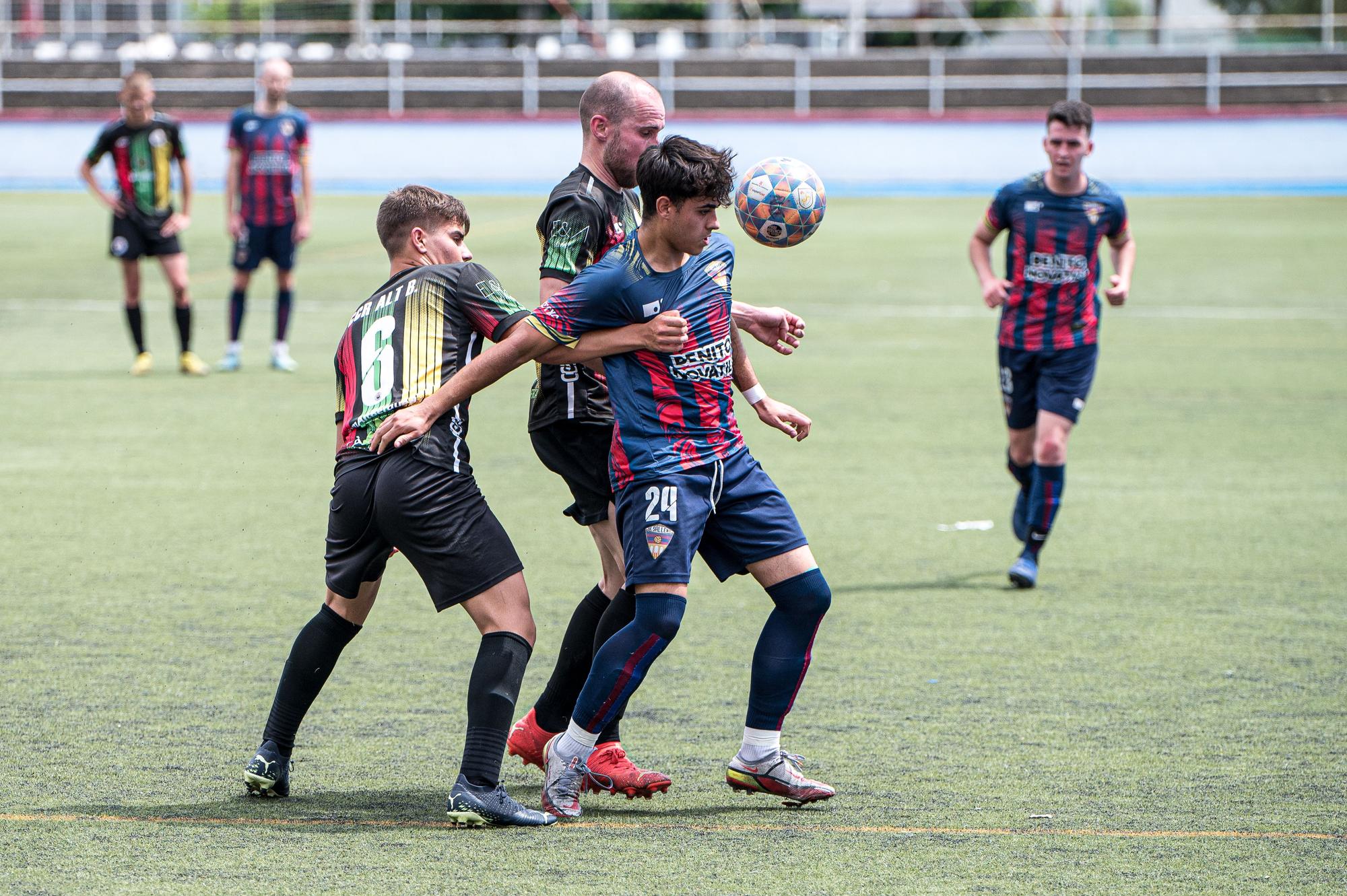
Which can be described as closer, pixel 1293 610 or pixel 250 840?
pixel 250 840

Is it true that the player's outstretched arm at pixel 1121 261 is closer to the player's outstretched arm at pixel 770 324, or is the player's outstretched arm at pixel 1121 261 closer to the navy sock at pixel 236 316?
the player's outstretched arm at pixel 770 324

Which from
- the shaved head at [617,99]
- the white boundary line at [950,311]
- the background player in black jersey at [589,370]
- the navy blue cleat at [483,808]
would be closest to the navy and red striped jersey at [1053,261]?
the background player in black jersey at [589,370]

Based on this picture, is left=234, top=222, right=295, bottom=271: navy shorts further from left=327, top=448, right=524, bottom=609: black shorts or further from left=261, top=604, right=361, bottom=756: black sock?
left=327, top=448, right=524, bottom=609: black shorts

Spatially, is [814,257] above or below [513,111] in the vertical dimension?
below

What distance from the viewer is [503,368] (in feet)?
14.1

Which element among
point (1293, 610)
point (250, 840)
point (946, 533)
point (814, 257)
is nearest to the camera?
point (250, 840)

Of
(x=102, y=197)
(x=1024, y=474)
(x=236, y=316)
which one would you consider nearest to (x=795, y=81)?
(x=236, y=316)

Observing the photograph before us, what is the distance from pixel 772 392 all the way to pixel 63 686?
25.7ft

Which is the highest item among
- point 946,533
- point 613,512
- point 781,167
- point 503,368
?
point 781,167

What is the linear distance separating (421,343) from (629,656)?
99 cm

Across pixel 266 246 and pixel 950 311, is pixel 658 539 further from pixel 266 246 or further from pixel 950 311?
pixel 950 311

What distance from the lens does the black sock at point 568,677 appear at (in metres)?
4.98

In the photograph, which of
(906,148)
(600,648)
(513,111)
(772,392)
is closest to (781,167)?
(600,648)

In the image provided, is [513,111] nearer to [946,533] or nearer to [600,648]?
[946,533]
